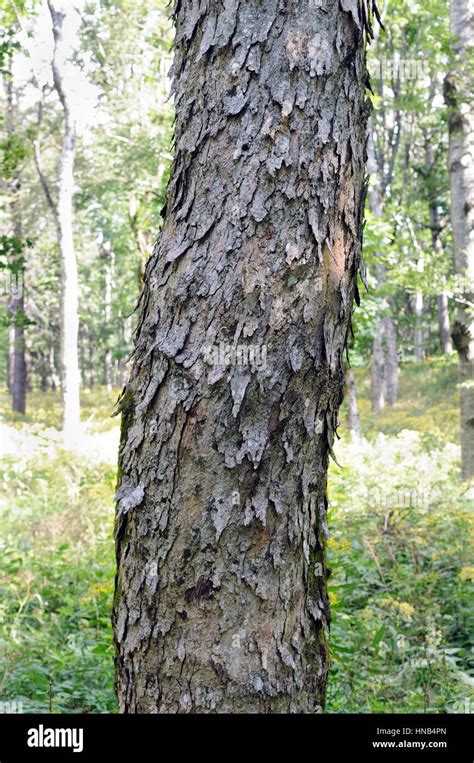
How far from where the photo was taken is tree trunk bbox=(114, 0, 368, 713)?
5.23ft

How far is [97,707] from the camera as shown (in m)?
3.25

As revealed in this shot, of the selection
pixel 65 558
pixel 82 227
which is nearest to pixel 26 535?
pixel 65 558

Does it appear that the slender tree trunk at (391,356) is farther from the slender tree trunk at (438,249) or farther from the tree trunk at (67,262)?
the tree trunk at (67,262)

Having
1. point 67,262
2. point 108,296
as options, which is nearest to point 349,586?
point 67,262

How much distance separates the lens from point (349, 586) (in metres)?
2.97

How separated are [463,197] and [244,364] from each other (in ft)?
24.4

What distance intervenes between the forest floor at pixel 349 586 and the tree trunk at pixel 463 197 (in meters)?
Answer: 0.98

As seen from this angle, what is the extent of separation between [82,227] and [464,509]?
24.4 m

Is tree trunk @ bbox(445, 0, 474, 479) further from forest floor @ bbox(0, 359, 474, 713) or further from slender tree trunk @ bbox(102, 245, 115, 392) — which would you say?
slender tree trunk @ bbox(102, 245, 115, 392)

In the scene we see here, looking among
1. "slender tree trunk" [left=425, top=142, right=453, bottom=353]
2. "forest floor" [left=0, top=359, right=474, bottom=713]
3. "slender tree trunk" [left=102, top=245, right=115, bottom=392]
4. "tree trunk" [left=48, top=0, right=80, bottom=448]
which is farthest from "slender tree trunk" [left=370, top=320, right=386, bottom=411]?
"slender tree trunk" [left=102, top=245, right=115, bottom=392]

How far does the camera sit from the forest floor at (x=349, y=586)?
129 inches

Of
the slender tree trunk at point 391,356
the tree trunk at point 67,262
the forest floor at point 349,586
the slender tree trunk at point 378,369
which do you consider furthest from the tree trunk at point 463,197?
the slender tree trunk at point 391,356

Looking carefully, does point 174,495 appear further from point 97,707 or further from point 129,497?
point 97,707

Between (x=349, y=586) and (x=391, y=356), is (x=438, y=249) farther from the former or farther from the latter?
(x=349, y=586)
